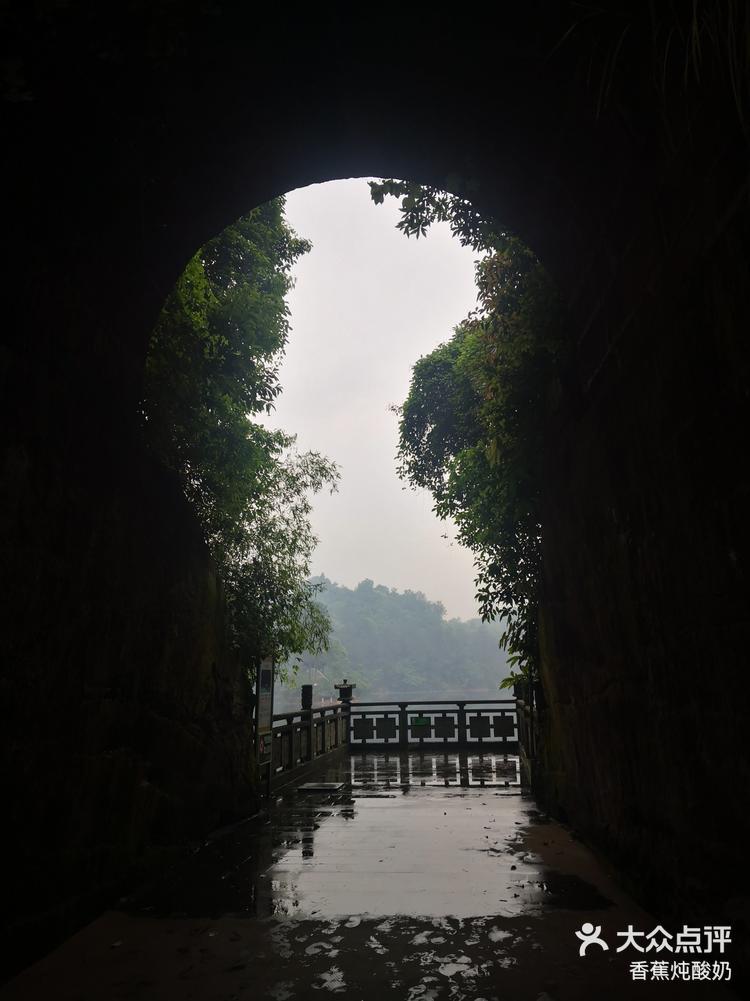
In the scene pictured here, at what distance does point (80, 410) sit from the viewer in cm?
388

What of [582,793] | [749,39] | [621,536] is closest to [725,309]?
[749,39]

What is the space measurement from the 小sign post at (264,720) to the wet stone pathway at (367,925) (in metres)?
1.66

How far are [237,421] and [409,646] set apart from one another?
12361 cm

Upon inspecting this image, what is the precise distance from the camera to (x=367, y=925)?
10.9ft

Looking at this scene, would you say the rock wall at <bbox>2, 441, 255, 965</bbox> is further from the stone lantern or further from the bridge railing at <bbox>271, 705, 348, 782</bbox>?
the stone lantern

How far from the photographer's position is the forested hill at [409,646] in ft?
390

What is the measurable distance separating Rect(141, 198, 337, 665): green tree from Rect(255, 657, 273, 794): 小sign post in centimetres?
30

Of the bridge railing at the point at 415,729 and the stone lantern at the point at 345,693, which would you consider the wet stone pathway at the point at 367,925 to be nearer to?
the bridge railing at the point at 415,729

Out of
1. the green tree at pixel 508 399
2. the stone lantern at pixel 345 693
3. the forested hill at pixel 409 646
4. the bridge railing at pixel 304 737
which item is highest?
the forested hill at pixel 409 646

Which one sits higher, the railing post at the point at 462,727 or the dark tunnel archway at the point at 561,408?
the dark tunnel archway at the point at 561,408

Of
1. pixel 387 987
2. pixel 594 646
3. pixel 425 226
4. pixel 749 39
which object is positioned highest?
pixel 425 226

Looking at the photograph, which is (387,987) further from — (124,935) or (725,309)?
(725,309)

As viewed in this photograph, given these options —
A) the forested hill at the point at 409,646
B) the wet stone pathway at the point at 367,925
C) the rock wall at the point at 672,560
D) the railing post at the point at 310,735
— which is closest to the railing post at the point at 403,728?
the railing post at the point at 310,735

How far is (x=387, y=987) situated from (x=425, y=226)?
675cm
